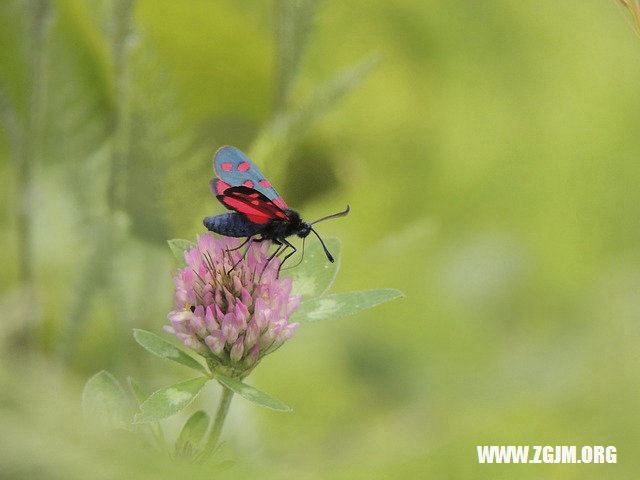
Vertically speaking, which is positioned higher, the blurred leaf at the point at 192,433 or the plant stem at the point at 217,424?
the blurred leaf at the point at 192,433

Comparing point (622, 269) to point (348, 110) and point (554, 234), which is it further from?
point (348, 110)

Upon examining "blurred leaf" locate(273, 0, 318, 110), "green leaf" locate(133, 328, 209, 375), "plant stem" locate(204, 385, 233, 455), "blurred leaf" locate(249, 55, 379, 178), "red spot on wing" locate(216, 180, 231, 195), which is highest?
"blurred leaf" locate(273, 0, 318, 110)

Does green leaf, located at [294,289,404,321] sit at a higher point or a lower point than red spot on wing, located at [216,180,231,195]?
lower

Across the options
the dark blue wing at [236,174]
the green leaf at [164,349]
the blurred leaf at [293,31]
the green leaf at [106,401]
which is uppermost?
the blurred leaf at [293,31]

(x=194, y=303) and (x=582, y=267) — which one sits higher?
(x=582, y=267)

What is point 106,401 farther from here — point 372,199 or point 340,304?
point 372,199

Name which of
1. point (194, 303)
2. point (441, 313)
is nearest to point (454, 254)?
point (441, 313)
